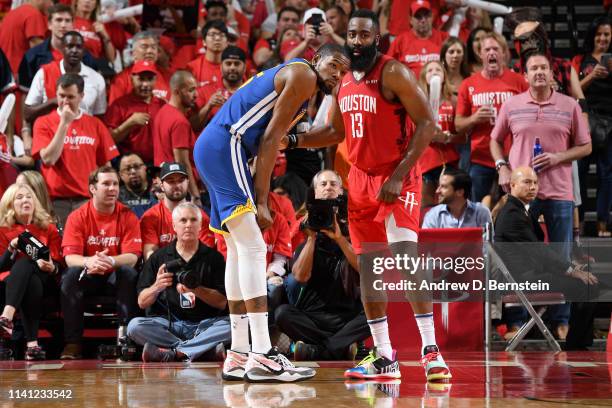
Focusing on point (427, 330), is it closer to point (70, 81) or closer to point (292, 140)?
point (292, 140)

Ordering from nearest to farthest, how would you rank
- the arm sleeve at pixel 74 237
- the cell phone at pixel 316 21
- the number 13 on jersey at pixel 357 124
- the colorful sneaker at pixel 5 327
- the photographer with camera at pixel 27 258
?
the number 13 on jersey at pixel 357 124 → the colorful sneaker at pixel 5 327 → the photographer with camera at pixel 27 258 → the arm sleeve at pixel 74 237 → the cell phone at pixel 316 21

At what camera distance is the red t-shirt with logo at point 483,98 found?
888 cm

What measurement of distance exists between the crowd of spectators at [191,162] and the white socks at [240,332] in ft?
4.48

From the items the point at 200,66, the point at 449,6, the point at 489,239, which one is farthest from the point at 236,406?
the point at 449,6

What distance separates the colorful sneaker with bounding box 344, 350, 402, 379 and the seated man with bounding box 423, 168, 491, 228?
2485mm

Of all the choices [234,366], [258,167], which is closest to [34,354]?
[234,366]

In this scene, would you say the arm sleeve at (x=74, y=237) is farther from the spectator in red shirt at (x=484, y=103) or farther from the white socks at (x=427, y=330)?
the spectator in red shirt at (x=484, y=103)

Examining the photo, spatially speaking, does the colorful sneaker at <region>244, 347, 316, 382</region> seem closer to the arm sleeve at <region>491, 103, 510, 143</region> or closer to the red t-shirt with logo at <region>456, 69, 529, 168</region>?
the arm sleeve at <region>491, 103, 510, 143</region>

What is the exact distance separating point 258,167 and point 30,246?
2.76m

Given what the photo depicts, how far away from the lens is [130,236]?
25.6ft

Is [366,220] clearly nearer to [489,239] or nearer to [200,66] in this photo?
[489,239]

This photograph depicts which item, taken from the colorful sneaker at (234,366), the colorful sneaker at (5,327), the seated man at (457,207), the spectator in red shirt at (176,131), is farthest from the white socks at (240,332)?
the spectator in red shirt at (176,131)

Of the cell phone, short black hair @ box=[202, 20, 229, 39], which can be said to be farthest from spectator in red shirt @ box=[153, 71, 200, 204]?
the cell phone

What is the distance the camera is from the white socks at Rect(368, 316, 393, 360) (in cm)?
567
